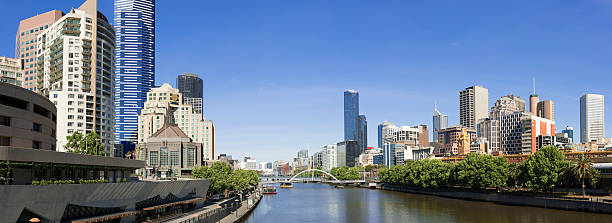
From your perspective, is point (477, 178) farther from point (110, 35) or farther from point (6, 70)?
point (6, 70)

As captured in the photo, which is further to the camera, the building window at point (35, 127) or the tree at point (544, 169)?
the tree at point (544, 169)

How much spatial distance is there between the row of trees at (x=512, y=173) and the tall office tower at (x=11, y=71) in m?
136

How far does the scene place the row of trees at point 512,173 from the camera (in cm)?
10256

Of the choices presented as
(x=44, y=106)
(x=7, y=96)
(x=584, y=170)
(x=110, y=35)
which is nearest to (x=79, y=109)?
(x=110, y=35)

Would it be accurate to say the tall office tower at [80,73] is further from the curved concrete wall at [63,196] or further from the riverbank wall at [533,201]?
Result: the riverbank wall at [533,201]

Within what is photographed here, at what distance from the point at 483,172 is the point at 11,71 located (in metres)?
145

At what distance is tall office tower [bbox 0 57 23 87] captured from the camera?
154250mm

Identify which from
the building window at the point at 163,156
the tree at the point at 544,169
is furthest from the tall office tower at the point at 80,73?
the tree at the point at 544,169

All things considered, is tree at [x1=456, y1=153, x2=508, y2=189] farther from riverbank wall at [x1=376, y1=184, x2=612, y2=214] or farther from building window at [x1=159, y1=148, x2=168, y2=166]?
building window at [x1=159, y1=148, x2=168, y2=166]

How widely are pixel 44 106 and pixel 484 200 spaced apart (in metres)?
106

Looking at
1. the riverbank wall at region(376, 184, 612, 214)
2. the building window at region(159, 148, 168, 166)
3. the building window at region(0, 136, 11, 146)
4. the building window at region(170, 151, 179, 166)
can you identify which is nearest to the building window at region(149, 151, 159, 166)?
the building window at region(159, 148, 168, 166)

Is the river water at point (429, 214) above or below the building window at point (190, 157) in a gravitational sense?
below

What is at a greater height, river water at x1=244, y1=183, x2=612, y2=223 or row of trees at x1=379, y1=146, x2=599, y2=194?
row of trees at x1=379, y1=146, x2=599, y2=194

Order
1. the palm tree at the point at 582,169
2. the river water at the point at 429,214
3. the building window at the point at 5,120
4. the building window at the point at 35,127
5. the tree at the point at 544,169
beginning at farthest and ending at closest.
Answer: the tree at the point at 544,169
the palm tree at the point at 582,169
the river water at the point at 429,214
the building window at the point at 35,127
the building window at the point at 5,120
